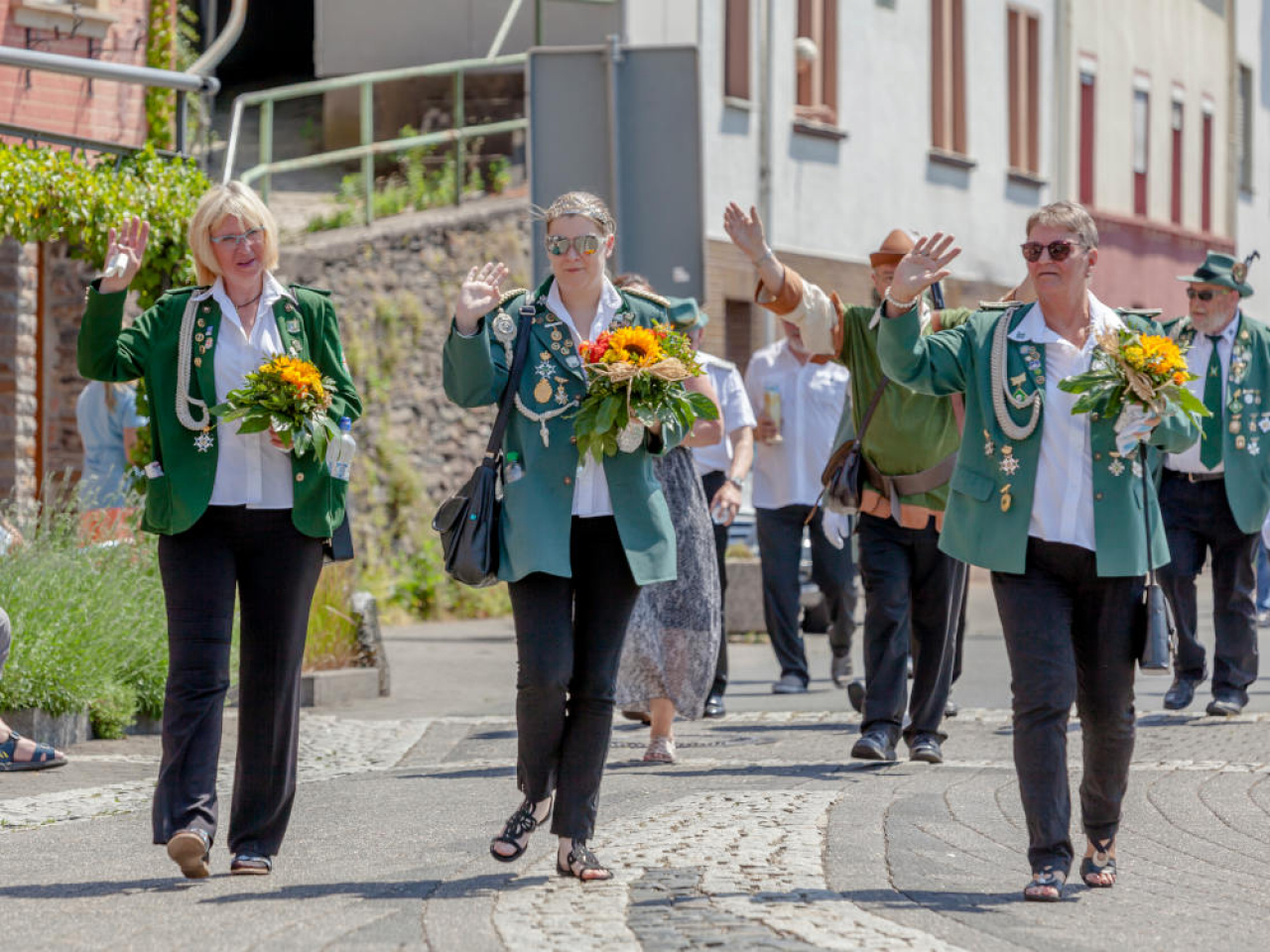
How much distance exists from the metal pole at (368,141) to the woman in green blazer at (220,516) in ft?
45.4

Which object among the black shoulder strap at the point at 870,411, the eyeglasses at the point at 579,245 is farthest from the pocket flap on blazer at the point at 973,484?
the black shoulder strap at the point at 870,411

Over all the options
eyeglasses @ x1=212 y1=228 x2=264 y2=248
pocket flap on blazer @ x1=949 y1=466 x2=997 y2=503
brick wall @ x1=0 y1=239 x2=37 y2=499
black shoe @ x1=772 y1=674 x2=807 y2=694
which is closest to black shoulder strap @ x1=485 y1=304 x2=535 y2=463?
eyeglasses @ x1=212 y1=228 x2=264 y2=248

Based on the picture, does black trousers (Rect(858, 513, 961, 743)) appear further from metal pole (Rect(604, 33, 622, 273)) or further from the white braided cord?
metal pole (Rect(604, 33, 622, 273))

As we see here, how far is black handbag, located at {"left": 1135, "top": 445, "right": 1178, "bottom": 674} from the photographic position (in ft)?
22.3

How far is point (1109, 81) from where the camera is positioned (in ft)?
114

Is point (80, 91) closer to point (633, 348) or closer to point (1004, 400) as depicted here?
point (633, 348)

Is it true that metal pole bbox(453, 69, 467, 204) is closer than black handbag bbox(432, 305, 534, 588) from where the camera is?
No

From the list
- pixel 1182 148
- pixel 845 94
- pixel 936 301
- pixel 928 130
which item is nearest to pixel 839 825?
pixel 936 301

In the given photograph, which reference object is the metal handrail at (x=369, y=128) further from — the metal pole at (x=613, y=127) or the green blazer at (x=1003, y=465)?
the green blazer at (x=1003, y=465)

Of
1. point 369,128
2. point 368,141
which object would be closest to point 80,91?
point 368,141

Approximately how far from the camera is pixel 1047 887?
21.7 feet

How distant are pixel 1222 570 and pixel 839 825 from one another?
4837mm

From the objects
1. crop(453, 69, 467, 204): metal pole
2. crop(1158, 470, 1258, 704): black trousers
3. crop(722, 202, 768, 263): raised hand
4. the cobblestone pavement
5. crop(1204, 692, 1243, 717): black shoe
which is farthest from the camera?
crop(453, 69, 467, 204): metal pole

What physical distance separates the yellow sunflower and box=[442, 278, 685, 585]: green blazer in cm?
14
